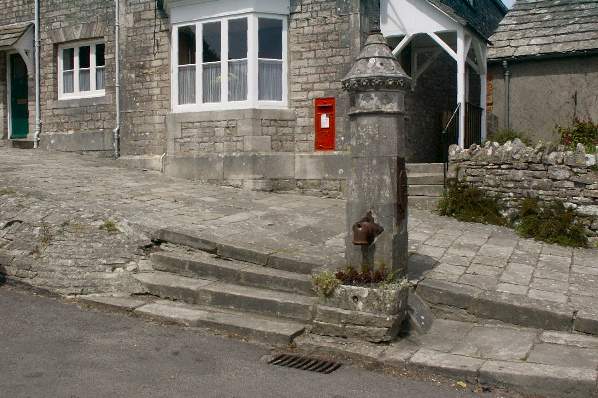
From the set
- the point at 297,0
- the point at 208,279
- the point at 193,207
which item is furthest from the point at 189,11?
the point at 208,279

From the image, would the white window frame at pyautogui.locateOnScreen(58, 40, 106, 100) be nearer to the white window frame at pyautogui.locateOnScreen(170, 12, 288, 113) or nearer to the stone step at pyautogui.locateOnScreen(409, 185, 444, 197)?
the white window frame at pyautogui.locateOnScreen(170, 12, 288, 113)

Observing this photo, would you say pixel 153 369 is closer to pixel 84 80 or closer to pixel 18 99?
pixel 84 80

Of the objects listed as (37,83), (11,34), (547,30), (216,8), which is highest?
(11,34)

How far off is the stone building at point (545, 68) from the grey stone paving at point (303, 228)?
206 inches

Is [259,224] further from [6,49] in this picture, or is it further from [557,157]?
[6,49]

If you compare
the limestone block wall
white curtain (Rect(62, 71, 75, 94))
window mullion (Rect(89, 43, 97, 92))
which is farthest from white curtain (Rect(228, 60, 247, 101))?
white curtain (Rect(62, 71, 75, 94))

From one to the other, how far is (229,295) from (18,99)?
13218 mm

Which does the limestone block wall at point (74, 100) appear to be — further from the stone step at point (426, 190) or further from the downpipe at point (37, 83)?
the stone step at point (426, 190)

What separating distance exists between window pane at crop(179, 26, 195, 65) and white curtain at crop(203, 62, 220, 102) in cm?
61

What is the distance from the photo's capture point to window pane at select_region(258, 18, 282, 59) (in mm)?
12609

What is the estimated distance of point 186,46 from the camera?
13.4 m

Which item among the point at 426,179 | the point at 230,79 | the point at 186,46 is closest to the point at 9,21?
the point at 186,46

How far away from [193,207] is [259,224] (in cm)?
149

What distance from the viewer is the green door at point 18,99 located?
16.4 m
